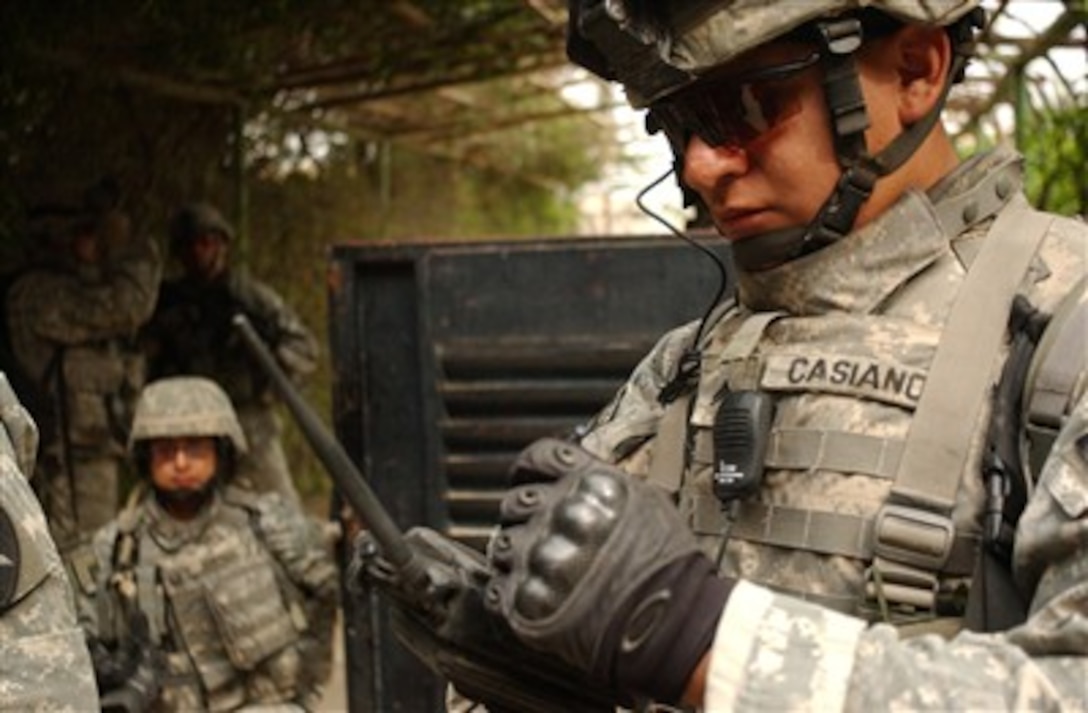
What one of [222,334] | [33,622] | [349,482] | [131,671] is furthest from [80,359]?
[349,482]

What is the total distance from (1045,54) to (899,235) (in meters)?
4.11

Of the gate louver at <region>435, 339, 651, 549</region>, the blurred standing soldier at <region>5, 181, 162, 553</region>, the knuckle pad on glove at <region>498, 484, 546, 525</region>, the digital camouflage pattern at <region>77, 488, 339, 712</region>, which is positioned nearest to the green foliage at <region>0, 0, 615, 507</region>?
the blurred standing soldier at <region>5, 181, 162, 553</region>

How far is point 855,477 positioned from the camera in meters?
1.61

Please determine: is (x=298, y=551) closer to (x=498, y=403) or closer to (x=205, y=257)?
(x=498, y=403)

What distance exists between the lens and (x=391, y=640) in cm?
390

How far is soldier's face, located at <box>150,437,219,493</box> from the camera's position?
4660 mm

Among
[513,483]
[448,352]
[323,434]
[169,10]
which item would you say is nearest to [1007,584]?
[513,483]

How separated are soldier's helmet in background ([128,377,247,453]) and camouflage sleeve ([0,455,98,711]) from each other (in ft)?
7.67

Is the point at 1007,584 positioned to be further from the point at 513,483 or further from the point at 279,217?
the point at 279,217

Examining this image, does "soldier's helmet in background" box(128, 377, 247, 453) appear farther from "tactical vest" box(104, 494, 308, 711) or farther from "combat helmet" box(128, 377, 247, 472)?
"tactical vest" box(104, 494, 308, 711)

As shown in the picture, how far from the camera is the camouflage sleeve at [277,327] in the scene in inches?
264

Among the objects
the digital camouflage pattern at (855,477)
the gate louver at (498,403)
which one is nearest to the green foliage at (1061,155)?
the gate louver at (498,403)

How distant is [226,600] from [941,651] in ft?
11.3

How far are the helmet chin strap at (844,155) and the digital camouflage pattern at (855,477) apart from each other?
3 centimetres
